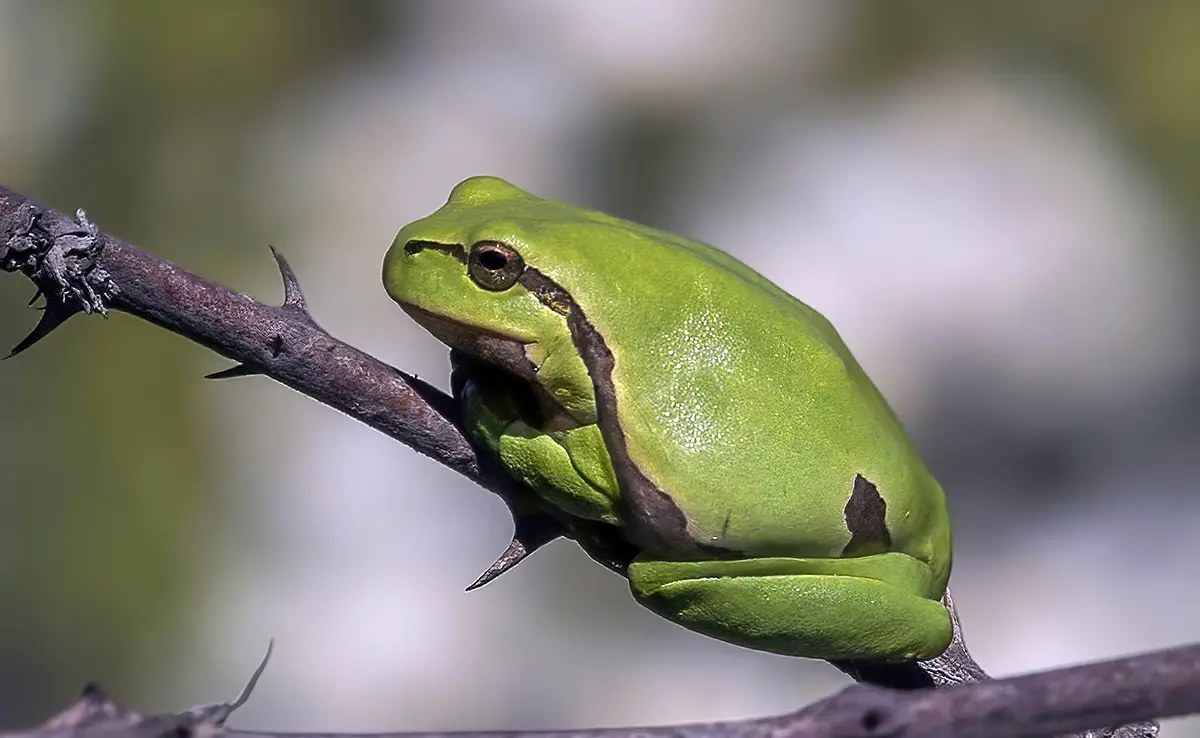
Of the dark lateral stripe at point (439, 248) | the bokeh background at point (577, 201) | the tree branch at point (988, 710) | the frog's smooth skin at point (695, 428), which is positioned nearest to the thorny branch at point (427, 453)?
the tree branch at point (988, 710)

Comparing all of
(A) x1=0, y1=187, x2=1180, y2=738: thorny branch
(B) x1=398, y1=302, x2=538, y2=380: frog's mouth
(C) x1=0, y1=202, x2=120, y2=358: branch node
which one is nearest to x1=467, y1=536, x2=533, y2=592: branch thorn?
(A) x1=0, y1=187, x2=1180, y2=738: thorny branch

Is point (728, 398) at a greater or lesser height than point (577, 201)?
lesser

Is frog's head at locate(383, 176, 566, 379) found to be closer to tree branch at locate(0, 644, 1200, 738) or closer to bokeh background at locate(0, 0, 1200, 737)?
tree branch at locate(0, 644, 1200, 738)

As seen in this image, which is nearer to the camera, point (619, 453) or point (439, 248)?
point (619, 453)

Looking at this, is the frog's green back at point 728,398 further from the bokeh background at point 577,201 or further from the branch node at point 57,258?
the bokeh background at point 577,201

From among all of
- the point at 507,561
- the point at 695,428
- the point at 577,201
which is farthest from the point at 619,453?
the point at 577,201

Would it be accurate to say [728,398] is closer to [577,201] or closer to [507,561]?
[507,561]
